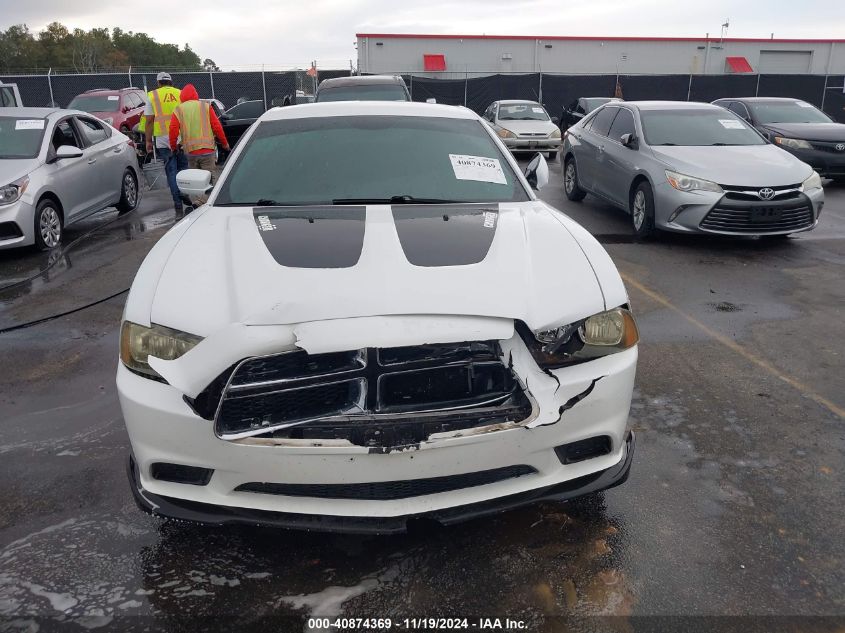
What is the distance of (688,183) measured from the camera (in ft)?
24.7

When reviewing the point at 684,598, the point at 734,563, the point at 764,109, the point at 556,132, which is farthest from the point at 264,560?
the point at 556,132

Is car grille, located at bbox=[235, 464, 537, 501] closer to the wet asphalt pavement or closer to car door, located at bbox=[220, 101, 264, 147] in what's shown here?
the wet asphalt pavement

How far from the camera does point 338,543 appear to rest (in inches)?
108

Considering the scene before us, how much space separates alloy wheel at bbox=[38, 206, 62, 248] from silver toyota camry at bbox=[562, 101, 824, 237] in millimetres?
6846

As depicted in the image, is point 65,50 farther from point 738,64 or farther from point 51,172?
point 51,172

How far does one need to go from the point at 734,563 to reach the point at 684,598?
0.32 meters

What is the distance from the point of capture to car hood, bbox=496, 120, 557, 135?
16469 mm

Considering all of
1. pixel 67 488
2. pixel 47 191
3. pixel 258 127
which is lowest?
pixel 67 488

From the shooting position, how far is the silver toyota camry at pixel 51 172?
741 cm

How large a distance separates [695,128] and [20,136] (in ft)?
26.8

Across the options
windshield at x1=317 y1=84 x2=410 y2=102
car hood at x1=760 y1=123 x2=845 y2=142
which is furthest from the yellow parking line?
car hood at x1=760 y1=123 x2=845 y2=142

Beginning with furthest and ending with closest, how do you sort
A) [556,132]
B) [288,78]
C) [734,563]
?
[288,78] < [556,132] < [734,563]

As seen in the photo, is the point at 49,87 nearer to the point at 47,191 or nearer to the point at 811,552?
the point at 47,191

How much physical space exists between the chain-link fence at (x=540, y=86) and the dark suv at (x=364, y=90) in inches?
562
